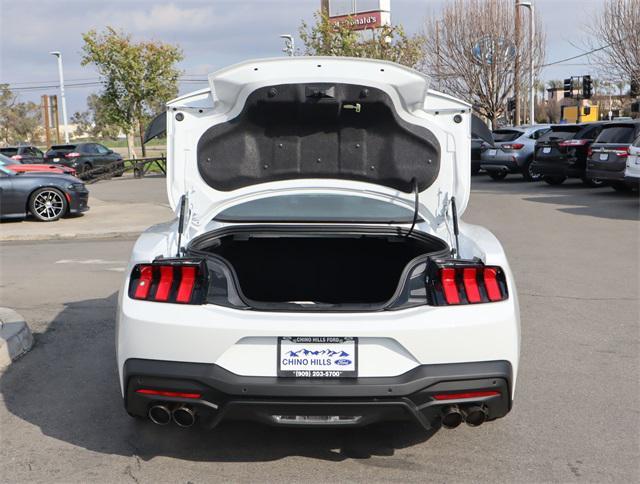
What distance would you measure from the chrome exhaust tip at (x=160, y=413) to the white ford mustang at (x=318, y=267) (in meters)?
0.01

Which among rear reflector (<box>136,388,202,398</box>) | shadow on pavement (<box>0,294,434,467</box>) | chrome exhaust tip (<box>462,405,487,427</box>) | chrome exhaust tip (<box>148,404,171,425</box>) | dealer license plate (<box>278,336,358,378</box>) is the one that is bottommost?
shadow on pavement (<box>0,294,434,467</box>)

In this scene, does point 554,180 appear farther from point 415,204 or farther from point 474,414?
point 474,414

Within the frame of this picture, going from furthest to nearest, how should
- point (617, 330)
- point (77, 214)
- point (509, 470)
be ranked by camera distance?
point (77, 214), point (617, 330), point (509, 470)

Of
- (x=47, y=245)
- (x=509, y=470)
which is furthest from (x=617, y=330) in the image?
(x=47, y=245)

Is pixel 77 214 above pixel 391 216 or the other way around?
the other way around

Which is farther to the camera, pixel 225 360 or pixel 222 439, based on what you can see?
pixel 222 439

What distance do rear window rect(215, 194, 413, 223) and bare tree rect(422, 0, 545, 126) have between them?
32.4 metres

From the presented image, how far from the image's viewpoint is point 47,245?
1257 centimetres

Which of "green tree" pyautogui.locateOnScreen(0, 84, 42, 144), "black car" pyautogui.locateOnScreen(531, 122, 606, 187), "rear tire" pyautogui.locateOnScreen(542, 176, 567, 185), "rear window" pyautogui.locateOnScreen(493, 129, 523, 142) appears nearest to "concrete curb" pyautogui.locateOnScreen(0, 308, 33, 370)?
"black car" pyautogui.locateOnScreen(531, 122, 606, 187)

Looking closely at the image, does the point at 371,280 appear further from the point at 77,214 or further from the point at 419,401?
the point at 77,214

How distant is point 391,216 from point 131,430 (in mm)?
1920

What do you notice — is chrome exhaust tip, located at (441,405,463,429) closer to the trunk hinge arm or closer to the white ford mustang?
the white ford mustang

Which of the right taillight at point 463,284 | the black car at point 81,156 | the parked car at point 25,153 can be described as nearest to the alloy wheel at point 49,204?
the right taillight at point 463,284

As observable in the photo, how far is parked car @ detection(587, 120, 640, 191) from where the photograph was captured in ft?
56.6
